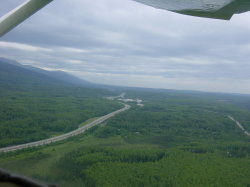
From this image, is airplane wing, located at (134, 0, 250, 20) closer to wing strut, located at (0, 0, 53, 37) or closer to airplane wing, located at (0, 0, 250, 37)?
airplane wing, located at (0, 0, 250, 37)

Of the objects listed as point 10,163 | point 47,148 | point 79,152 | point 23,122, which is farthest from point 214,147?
point 23,122

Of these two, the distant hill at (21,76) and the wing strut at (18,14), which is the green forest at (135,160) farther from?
the distant hill at (21,76)

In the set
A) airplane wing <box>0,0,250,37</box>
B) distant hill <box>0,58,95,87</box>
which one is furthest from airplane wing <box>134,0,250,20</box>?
distant hill <box>0,58,95,87</box>

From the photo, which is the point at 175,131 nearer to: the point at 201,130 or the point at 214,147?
the point at 201,130

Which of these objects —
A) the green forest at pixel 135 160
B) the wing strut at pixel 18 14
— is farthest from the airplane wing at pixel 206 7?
the green forest at pixel 135 160

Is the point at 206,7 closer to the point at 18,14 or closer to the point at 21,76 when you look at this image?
the point at 18,14

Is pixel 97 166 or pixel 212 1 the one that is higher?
pixel 212 1
